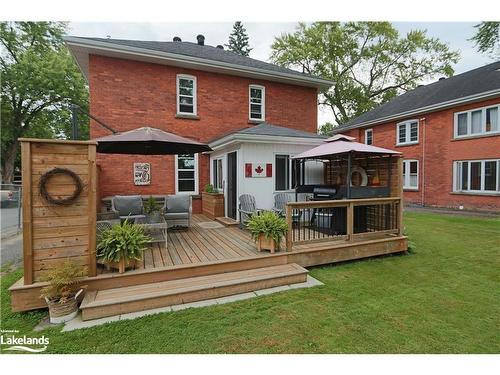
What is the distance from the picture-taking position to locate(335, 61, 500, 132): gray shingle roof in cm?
1275

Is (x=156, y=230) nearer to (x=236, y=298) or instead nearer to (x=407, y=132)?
(x=236, y=298)

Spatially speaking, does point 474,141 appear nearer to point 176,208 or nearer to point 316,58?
point 176,208

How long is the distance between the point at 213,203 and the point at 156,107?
14.9 feet

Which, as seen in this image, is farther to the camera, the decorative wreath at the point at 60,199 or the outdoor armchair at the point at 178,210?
the outdoor armchair at the point at 178,210

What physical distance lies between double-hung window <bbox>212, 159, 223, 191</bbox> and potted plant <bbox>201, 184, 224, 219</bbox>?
0.87ft

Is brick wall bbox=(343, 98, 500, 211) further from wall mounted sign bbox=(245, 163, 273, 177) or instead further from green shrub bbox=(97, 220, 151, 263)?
green shrub bbox=(97, 220, 151, 263)

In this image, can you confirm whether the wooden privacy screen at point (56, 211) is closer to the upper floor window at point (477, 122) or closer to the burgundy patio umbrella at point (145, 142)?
the burgundy patio umbrella at point (145, 142)

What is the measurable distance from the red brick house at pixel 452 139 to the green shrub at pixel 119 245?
15.4 meters

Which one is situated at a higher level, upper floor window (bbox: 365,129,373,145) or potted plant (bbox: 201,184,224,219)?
upper floor window (bbox: 365,129,373,145)

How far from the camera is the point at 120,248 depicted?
3.73m

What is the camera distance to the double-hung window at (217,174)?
9227mm

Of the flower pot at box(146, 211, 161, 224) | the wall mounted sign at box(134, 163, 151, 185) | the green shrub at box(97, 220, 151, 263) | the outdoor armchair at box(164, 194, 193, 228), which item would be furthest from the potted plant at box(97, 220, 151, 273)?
the wall mounted sign at box(134, 163, 151, 185)

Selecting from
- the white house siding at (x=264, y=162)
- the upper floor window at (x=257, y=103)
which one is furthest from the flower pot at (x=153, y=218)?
the upper floor window at (x=257, y=103)

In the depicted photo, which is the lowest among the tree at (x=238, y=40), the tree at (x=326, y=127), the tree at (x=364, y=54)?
the tree at (x=326, y=127)
